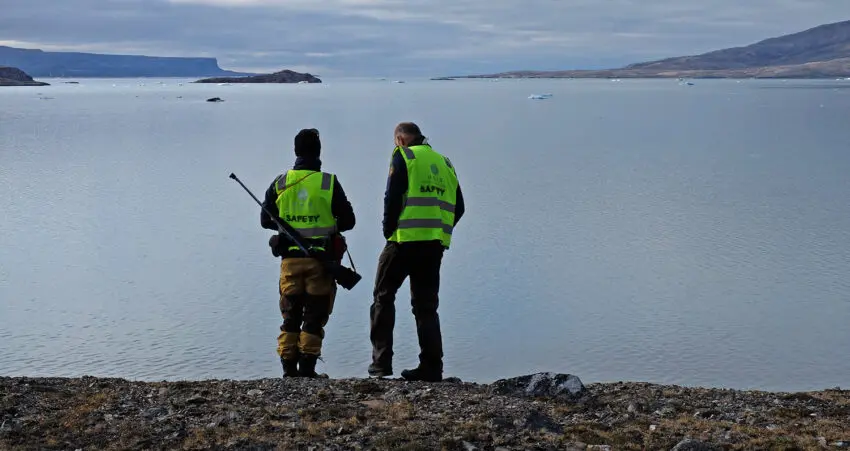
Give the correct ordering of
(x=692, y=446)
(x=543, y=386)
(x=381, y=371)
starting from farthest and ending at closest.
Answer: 1. (x=381, y=371)
2. (x=543, y=386)
3. (x=692, y=446)

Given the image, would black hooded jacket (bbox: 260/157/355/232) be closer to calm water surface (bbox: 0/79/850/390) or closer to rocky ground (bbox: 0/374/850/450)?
rocky ground (bbox: 0/374/850/450)

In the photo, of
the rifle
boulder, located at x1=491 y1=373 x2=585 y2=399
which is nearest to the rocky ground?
boulder, located at x1=491 y1=373 x2=585 y2=399

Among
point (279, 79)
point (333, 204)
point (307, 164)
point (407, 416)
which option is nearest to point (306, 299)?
point (333, 204)

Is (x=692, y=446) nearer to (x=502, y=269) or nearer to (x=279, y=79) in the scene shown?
(x=502, y=269)

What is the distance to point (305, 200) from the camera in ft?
21.9

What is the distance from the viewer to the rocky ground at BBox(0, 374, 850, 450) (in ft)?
16.6

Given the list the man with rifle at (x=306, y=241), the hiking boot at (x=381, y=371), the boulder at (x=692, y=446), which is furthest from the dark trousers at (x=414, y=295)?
the boulder at (x=692, y=446)

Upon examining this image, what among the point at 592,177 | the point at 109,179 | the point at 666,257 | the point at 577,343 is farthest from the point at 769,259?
the point at 109,179

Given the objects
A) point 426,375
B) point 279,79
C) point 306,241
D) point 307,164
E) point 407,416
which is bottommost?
point 426,375

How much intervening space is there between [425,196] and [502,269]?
18.1ft

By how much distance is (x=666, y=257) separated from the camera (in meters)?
12.7

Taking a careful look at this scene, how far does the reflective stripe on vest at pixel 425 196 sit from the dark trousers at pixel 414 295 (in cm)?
9

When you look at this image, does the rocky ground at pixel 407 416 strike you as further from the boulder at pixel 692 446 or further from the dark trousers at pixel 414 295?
the dark trousers at pixel 414 295

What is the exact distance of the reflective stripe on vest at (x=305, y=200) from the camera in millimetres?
6676
